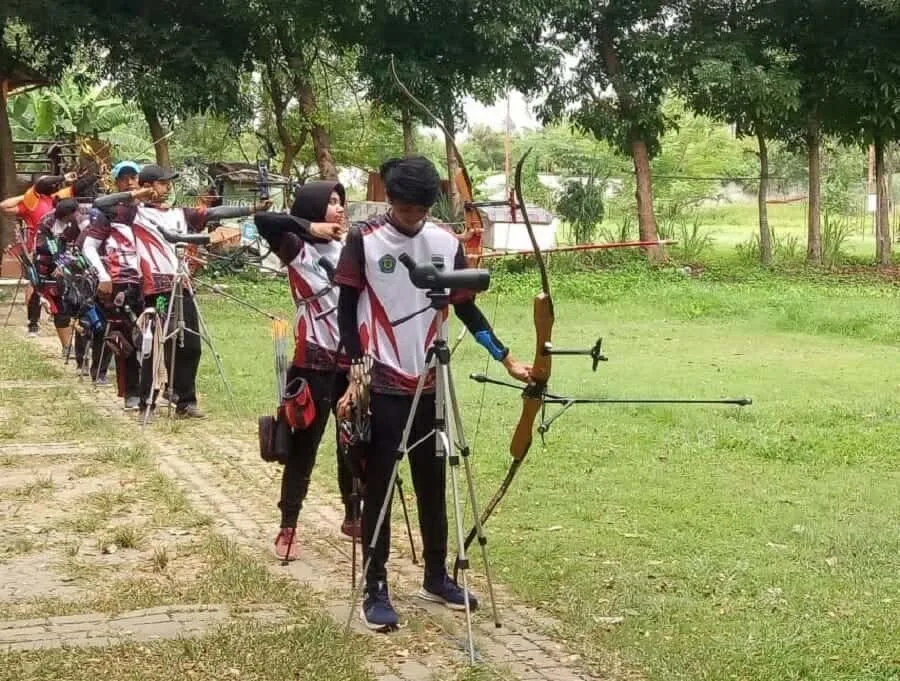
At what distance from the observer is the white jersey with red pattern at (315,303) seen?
6.12 m

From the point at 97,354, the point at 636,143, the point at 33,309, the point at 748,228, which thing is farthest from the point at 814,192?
the point at 748,228

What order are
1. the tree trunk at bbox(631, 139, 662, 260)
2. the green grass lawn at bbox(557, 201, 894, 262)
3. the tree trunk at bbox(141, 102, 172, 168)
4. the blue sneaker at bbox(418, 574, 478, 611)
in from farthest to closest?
the green grass lawn at bbox(557, 201, 894, 262) < the tree trunk at bbox(631, 139, 662, 260) < the tree trunk at bbox(141, 102, 172, 168) < the blue sneaker at bbox(418, 574, 478, 611)

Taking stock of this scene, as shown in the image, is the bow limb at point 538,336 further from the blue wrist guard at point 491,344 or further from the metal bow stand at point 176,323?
the metal bow stand at point 176,323

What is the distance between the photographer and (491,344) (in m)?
5.02

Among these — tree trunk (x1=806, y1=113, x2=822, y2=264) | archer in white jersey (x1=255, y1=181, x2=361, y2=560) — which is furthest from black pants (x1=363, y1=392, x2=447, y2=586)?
tree trunk (x1=806, y1=113, x2=822, y2=264)

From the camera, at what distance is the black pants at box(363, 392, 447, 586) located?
5027 mm

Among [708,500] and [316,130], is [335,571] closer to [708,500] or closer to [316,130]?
[708,500]

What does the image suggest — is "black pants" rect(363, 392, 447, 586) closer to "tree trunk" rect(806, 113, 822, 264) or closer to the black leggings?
the black leggings

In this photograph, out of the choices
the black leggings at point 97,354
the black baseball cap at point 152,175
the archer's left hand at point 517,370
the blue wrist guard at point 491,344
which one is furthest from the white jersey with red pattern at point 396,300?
the black leggings at point 97,354

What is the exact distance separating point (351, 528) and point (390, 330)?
141 cm

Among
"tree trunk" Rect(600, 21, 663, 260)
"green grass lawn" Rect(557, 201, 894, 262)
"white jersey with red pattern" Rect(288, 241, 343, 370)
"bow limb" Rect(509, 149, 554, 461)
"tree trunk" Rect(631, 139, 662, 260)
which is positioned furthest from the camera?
"green grass lawn" Rect(557, 201, 894, 262)

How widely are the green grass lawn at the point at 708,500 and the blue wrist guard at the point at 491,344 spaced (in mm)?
1089

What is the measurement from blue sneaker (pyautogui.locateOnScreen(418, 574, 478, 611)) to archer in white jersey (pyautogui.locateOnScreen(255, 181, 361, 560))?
27.1 inches

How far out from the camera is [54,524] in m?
6.79
